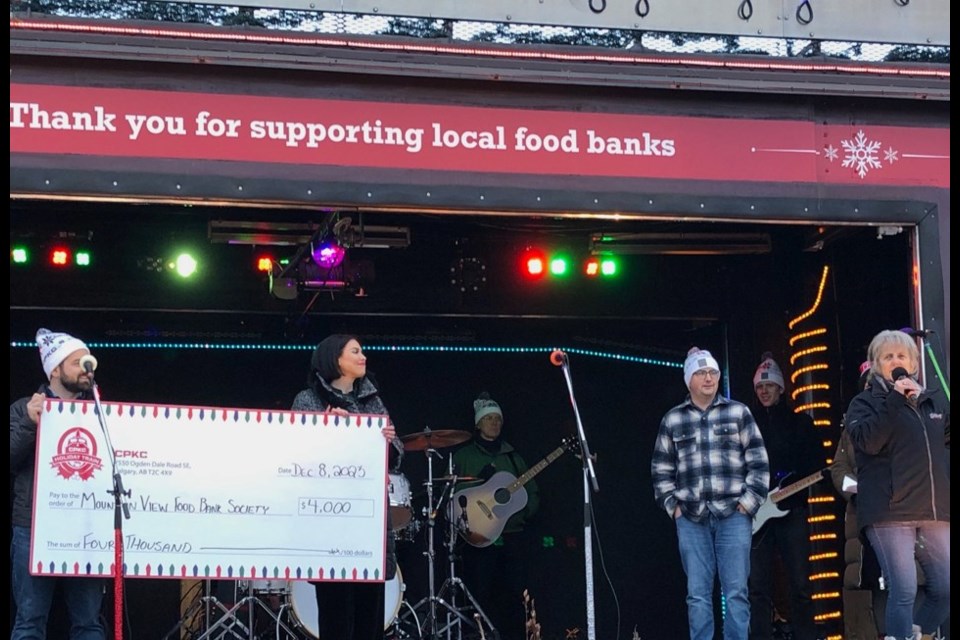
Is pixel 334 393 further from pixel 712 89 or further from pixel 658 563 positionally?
pixel 658 563

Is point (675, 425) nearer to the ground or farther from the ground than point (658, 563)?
farther from the ground

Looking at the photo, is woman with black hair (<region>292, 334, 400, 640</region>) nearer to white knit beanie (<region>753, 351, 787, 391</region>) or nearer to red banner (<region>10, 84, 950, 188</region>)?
red banner (<region>10, 84, 950, 188</region>)

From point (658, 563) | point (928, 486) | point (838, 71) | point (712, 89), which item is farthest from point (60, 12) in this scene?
point (658, 563)

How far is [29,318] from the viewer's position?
12.6m

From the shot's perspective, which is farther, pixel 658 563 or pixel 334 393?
pixel 658 563

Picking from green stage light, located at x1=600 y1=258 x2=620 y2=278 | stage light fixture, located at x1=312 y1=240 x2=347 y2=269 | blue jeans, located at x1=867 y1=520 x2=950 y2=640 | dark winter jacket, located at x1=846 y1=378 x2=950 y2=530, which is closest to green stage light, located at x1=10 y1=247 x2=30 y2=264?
stage light fixture, located at x1=312 y1=240 x2=347 y2=269

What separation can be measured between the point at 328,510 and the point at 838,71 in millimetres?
4349

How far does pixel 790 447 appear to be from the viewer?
11.4 m

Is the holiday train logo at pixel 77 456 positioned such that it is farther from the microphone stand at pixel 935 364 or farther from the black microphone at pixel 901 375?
the microphone stand at pixel 935 364

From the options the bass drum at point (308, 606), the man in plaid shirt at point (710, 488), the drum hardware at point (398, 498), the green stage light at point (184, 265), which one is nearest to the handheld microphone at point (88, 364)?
the drum hardware at point (398, 498)

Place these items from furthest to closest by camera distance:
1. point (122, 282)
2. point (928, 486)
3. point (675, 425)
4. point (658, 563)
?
point (658, 563), point (122, 282), point (675, 425), point (928, 486)

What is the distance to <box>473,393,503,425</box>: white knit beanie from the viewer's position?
42.7ft

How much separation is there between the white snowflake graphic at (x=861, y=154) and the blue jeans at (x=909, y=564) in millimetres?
2459

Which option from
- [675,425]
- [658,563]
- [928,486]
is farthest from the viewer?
[658,563]
